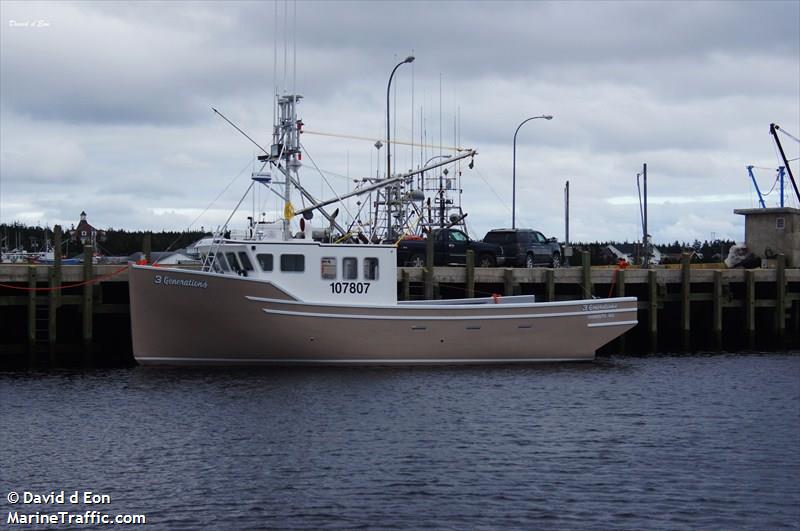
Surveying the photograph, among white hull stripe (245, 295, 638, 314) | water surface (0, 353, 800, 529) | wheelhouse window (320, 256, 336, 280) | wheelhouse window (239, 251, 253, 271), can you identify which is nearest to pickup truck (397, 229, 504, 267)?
white hull stripe (245, 295, 638, 314)

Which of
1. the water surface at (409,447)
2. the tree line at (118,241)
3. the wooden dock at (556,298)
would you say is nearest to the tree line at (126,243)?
the tree line at (118,241)

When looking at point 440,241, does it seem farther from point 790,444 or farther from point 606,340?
point 790,444

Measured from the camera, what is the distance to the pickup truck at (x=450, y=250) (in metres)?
37.4

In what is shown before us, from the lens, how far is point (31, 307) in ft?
96.0

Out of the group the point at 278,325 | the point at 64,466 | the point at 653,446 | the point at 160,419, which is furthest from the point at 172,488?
the point at 278,325

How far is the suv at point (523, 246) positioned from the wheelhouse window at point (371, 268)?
13.3 meters

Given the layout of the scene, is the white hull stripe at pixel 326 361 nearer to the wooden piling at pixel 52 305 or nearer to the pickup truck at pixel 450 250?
A: the wooden piling at pixel 52 305

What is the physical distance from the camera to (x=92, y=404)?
22.8m

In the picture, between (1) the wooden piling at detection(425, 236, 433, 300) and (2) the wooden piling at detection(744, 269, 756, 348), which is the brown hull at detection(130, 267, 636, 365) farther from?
(2) the wooden piling at detection(744, 269, 756, 348)

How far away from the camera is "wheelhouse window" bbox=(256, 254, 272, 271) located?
26938mm

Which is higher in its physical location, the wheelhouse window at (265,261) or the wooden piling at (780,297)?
the wheelhouse window at (265,261)

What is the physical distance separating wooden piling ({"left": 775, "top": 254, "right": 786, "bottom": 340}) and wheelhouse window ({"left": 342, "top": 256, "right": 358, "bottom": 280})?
1800 centimetres

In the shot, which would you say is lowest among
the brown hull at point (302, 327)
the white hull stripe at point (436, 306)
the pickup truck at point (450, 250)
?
the brown hull at point (302, 327)

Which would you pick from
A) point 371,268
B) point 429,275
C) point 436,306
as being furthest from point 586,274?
point 371,268
